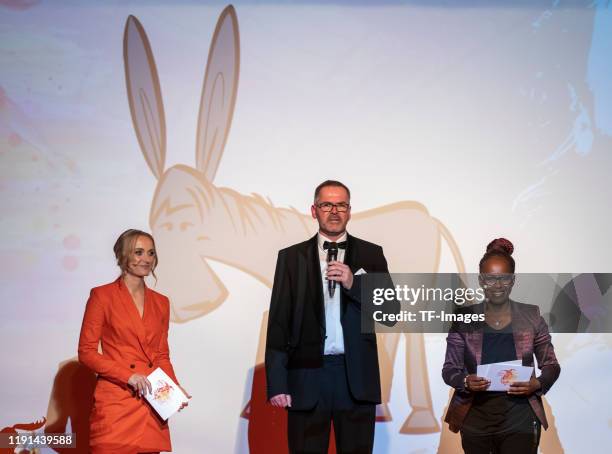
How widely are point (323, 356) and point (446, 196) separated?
60.7 inches

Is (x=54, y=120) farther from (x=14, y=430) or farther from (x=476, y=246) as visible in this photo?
(x=476, y=246)

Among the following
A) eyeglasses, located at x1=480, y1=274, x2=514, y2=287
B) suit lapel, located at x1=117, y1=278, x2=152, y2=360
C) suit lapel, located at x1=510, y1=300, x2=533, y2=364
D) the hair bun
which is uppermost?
the hair bun

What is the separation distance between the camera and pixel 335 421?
378 centimetres

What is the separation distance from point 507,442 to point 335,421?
0.82 meters

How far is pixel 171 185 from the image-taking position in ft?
16.0

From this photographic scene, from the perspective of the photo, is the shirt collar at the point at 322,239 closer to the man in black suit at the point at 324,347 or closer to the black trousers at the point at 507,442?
the man in black suit at the point at 324,347

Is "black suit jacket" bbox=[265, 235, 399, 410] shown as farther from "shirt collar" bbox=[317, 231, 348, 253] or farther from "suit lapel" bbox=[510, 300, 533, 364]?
A: "suit lapel" bbox=[510, 300, 533, 364]

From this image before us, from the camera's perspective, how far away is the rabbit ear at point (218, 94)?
4.87 meters

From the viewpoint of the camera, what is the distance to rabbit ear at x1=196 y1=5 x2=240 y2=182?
4.87m

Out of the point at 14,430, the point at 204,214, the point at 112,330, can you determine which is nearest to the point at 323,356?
the point at 112,330

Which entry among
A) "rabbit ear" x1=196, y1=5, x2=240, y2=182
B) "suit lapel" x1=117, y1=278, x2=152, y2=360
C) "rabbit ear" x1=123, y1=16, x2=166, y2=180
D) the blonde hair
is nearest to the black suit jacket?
"suit lapel" x1=117, y1=278, x2=152, y2=360

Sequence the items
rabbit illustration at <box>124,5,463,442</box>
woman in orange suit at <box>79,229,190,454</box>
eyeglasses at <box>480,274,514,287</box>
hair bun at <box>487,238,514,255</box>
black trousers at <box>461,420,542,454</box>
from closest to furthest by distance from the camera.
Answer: black trousers at <box>461,420,542,454</box> → woman in orange suit at <box>79,229,190,454</box> → eyeglasses at <box>480,274,514,287</box> → hair bun at <box>487,238,514,255</box> → rabbit illustration at <box>124,5,463,442</box>

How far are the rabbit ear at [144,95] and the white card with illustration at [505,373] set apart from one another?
7.86ft

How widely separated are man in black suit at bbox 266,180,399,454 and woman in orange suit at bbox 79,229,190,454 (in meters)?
0.60
